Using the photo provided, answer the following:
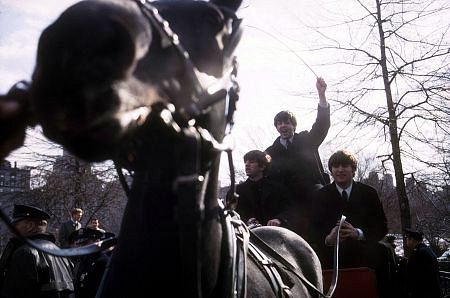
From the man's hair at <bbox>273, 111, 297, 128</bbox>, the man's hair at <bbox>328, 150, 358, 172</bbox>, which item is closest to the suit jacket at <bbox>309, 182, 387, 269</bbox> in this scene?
the man's hair at <bbox>328, 150, 358, 172</bbox>

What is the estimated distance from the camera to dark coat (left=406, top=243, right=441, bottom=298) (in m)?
9.09

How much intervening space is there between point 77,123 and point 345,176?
4.28 m

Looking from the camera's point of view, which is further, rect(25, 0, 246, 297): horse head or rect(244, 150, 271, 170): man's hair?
rect(244, 150, 271, 170): man's hair

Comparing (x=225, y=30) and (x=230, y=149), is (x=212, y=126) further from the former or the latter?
(x=225, y=30)

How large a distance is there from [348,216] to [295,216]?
Result: 0.98 metres

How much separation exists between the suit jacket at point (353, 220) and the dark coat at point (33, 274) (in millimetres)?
3565

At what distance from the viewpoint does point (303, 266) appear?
4473 millimetres

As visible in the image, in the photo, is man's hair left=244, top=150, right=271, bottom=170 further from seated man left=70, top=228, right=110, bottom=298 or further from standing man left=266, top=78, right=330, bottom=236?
seated man left=70, top=228, right=110, bottom=298

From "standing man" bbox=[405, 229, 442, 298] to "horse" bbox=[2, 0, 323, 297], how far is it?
24.7 ft

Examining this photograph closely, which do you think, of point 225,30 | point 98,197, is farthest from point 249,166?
point 98,197

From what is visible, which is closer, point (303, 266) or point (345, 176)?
point (303, 266)

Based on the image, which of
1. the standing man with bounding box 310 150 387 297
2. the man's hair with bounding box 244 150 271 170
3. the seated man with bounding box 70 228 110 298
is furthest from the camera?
the man's hair with bounding box 244 150 271 170

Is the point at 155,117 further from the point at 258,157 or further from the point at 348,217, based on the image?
the point at 348,217

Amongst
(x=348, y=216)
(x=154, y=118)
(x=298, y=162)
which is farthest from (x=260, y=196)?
(x=154, y=118)
